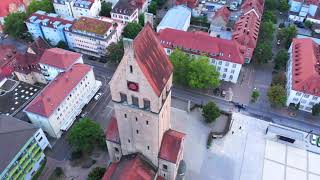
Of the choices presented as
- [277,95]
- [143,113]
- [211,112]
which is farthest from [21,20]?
[277,95]

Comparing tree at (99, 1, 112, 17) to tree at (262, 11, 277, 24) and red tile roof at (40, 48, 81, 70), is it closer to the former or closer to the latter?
red tile roof at (40, 48, 81, 70)

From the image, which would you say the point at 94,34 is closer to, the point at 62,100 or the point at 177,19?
the point at 62,100

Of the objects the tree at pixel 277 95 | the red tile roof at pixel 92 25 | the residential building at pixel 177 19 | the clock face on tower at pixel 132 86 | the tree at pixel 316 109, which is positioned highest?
the clock face on tower at pixel 132 86

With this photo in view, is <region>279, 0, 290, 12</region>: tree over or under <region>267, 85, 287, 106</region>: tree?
over

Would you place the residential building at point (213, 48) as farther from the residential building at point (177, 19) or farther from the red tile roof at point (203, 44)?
the residential building at point (177, 19)

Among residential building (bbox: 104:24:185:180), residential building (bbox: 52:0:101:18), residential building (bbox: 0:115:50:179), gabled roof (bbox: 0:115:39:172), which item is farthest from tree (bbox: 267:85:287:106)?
residential building (bbox: 52:0:101:18)

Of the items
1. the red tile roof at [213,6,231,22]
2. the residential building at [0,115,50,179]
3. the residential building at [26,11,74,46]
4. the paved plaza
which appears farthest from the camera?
the red tile roof at [213,6,231,22]

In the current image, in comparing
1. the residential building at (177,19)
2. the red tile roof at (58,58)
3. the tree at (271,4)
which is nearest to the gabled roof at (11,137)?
the red tile roof at (58,58)
